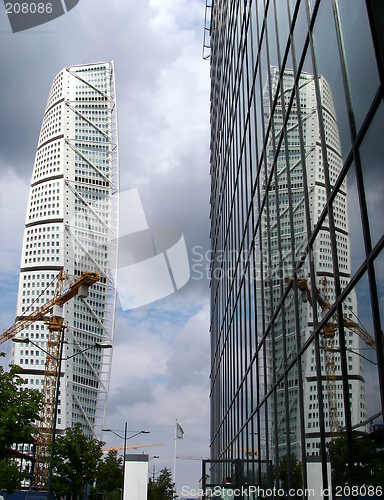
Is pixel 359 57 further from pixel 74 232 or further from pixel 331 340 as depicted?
pixel 74 232

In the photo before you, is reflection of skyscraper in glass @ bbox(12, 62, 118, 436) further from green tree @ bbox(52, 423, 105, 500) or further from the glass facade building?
the glass facade building

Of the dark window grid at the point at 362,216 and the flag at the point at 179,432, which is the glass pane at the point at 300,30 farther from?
the flag at the point at 179,432

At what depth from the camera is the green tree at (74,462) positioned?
5031cm

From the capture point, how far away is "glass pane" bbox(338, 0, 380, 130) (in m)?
7.84

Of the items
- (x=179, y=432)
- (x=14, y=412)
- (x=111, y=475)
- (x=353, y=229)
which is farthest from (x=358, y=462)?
(x=179, y=432)

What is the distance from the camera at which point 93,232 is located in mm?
182750

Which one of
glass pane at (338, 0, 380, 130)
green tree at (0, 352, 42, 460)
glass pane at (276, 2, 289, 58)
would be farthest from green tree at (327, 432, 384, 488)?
green tree at (0, 352, 42, 460)

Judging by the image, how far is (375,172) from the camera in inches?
309

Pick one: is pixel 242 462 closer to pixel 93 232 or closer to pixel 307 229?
pixel 307 229

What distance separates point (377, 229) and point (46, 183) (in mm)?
177761

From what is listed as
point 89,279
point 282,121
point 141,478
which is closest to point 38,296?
point 89,279

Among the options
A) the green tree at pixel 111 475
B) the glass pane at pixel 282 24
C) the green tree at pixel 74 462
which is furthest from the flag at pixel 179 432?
the glass pane at pixel 282 24

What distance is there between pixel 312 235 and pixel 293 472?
5618mm

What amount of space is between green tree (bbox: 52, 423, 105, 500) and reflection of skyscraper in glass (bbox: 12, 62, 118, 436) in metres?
114
